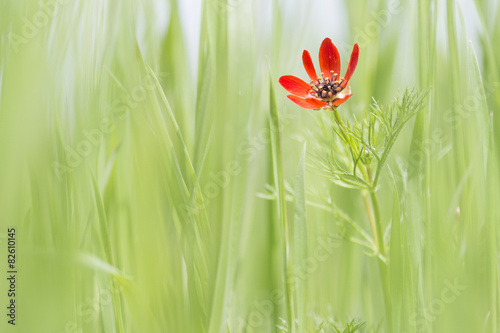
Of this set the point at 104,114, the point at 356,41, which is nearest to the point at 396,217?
the point at 356,41

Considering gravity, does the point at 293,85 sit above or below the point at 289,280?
above

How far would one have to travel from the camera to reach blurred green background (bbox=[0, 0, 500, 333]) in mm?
596

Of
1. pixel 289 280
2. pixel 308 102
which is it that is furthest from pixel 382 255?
pixel 308 102

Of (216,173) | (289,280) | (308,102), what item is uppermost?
(308,102)

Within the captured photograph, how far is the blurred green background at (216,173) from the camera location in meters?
0.60

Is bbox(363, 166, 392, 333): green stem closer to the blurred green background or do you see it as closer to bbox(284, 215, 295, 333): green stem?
the blurred green background

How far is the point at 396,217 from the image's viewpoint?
530mm

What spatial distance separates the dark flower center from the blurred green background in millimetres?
70

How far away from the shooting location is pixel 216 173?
0.61m

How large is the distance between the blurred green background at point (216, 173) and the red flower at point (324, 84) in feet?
0.14

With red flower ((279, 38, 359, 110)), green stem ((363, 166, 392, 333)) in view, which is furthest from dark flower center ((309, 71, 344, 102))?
green stem ((363, 166, 392, 333))

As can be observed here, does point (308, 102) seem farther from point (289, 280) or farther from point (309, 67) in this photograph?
point (289, 280)

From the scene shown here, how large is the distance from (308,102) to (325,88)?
3cm

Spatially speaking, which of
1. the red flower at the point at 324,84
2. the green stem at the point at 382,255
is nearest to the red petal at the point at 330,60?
the red flower at the point at 324,84
